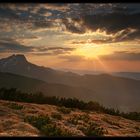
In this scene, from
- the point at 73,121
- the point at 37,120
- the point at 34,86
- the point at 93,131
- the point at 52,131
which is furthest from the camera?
the point at 34,86

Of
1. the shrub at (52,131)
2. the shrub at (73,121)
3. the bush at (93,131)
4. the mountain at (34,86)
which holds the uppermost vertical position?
the mountain at (34,86)

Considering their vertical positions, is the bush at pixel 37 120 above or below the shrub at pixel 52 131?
above

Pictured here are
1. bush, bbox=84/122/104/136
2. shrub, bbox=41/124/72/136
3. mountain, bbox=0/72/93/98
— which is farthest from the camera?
mountain, bbox=0/72/93/98

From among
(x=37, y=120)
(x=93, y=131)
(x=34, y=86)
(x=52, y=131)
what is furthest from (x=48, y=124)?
(x=34, y=86)

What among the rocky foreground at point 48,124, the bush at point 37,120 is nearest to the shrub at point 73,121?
the rocky foreground at point 48,124

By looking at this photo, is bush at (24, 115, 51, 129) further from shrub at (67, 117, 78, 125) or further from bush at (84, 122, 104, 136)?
bush at (84, 122, 104, 136)

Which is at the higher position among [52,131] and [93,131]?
[93,131]

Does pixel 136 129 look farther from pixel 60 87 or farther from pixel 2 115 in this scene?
pixel 60 87

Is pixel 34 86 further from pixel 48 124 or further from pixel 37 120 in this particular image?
pixel 48 124

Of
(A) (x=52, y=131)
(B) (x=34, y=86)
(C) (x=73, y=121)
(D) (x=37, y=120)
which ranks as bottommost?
(A) (x=52, y=131)

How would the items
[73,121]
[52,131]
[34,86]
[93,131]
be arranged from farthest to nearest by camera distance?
1. [34,86]
2. [73,121]
3. [93,131]
4. [52,131]

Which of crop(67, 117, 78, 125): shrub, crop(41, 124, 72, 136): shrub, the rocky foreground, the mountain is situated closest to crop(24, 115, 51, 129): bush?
the rocky foreground

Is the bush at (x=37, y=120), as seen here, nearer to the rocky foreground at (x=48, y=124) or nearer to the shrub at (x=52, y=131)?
the rocky foreground at (x=48, y=124)

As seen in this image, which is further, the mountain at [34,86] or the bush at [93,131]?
the mountain at [34,86]
